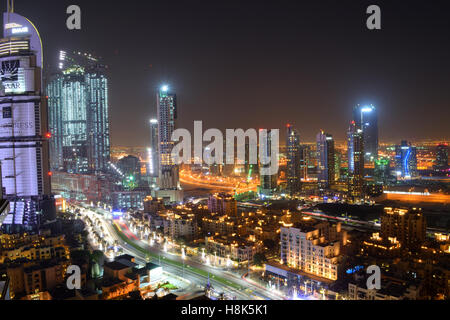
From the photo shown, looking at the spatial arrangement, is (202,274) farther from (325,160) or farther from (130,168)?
(325,160)

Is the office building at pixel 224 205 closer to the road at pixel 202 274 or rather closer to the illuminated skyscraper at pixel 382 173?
the road at pixel 202 274

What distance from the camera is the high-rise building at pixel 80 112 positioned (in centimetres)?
2489

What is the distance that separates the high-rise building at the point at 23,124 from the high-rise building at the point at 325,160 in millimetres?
15687

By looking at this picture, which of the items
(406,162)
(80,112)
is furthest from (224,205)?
(406,162)

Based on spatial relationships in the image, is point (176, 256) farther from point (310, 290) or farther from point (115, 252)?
point (310, 290)

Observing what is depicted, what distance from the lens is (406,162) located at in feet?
89.6

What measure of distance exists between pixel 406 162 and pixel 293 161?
11.4 meters

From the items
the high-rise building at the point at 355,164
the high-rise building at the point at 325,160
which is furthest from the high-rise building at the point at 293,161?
→ the high-rise building at the point at 355,164

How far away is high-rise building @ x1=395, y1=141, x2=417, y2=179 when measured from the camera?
27297 millimetres

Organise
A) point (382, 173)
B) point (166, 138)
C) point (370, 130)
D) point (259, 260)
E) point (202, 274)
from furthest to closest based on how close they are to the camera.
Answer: point (370, 130), point (382, 173), point (166, 138), point (259, 260), point (202, 274)

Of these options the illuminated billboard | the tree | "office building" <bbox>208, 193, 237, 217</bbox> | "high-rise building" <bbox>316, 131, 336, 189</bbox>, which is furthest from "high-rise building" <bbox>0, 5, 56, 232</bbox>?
"high-rise building" <bbox>316, 131, 336, 189</bbox>

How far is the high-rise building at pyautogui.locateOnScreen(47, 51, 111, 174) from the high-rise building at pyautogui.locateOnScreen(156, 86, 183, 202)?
6.23 m

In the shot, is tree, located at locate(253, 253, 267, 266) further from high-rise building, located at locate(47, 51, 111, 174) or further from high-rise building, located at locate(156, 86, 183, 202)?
high-rise building, located at locate(47, 51, 111, 174)
